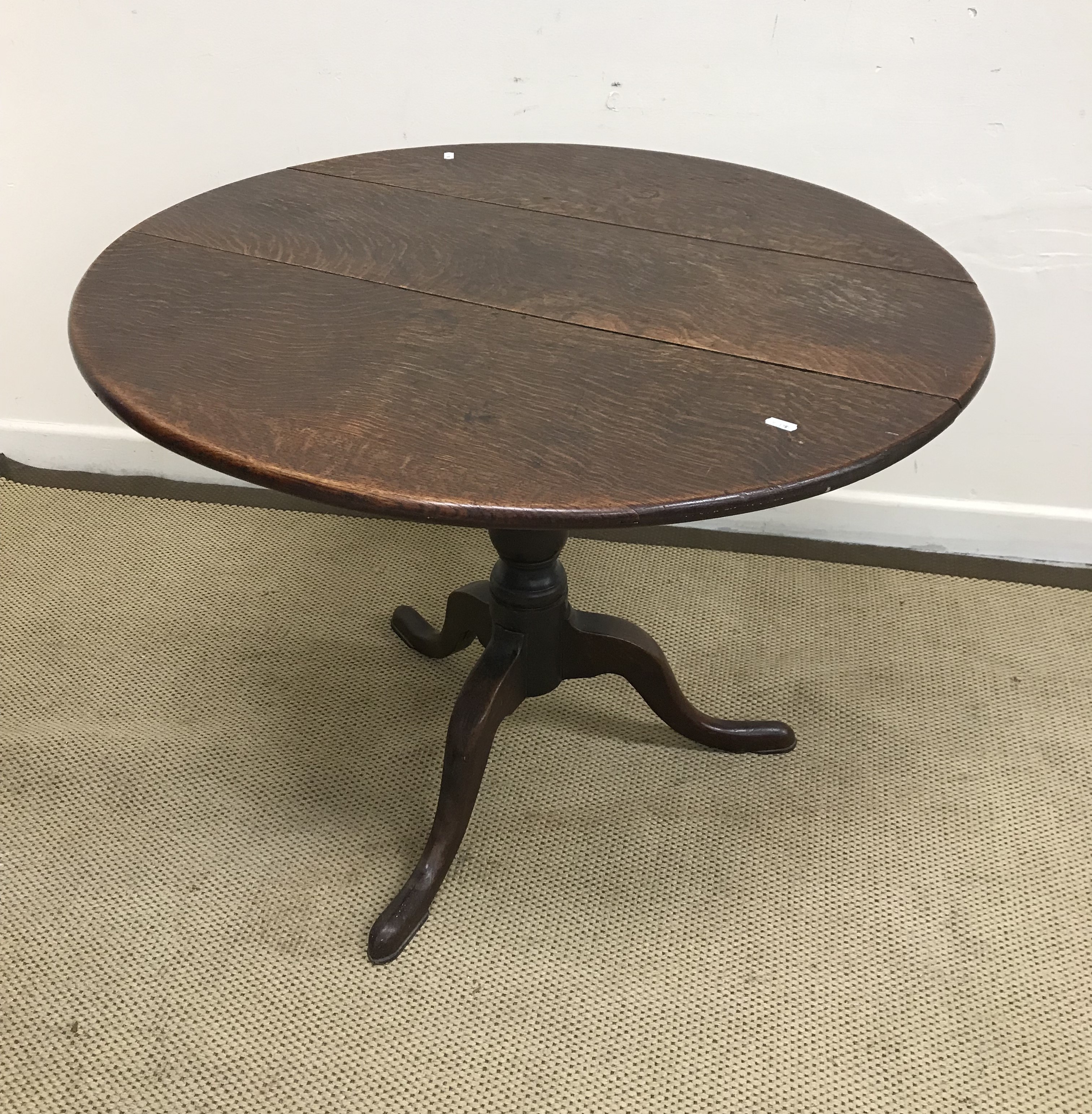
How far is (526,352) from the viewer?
95 centimetres

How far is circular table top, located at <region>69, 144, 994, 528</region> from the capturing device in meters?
0.80

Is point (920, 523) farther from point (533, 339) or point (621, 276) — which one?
point (533, 339)

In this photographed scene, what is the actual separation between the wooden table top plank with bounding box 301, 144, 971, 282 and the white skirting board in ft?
2.27

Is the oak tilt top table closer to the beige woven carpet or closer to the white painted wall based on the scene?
the beige woven carpet

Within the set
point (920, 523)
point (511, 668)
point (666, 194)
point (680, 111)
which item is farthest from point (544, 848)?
point (680, 111)

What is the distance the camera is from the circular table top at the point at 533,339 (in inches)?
31.5

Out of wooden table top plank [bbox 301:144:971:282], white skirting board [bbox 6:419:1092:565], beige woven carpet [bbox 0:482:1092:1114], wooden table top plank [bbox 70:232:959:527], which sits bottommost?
beige woven carpet [bbox 0:482:1092:1114]

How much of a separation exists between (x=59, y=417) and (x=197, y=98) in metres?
0.73

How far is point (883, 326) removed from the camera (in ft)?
3.28

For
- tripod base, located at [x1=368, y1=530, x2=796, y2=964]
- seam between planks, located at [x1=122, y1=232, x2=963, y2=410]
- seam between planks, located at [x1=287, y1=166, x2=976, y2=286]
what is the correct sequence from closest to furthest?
1. seam between planks, located at [x1=122, y1=232, x2=963, y2=410]
2. seam between planks, located at [x1=287, y1=166, x2=976, y2=286]
3. tripod base, located at [x1=368, y1=530, x2=796, y2=964]

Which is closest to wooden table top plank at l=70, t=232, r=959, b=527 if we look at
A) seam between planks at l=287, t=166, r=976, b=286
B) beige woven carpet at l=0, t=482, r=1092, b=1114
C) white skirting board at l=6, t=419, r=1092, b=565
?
seam between planks at l=287, t=166, r=976, b=286

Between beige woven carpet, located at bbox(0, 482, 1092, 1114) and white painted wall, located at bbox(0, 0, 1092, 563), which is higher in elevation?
white painted wall, located at bbox(0, 0, 1092, 563)

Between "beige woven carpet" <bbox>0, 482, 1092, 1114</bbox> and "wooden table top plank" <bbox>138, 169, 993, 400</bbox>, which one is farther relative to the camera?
"beige woven carpet" <bbox>0, 482, 1092, 1114</bbox>

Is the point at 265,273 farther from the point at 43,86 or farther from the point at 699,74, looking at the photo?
the point at 43,86
